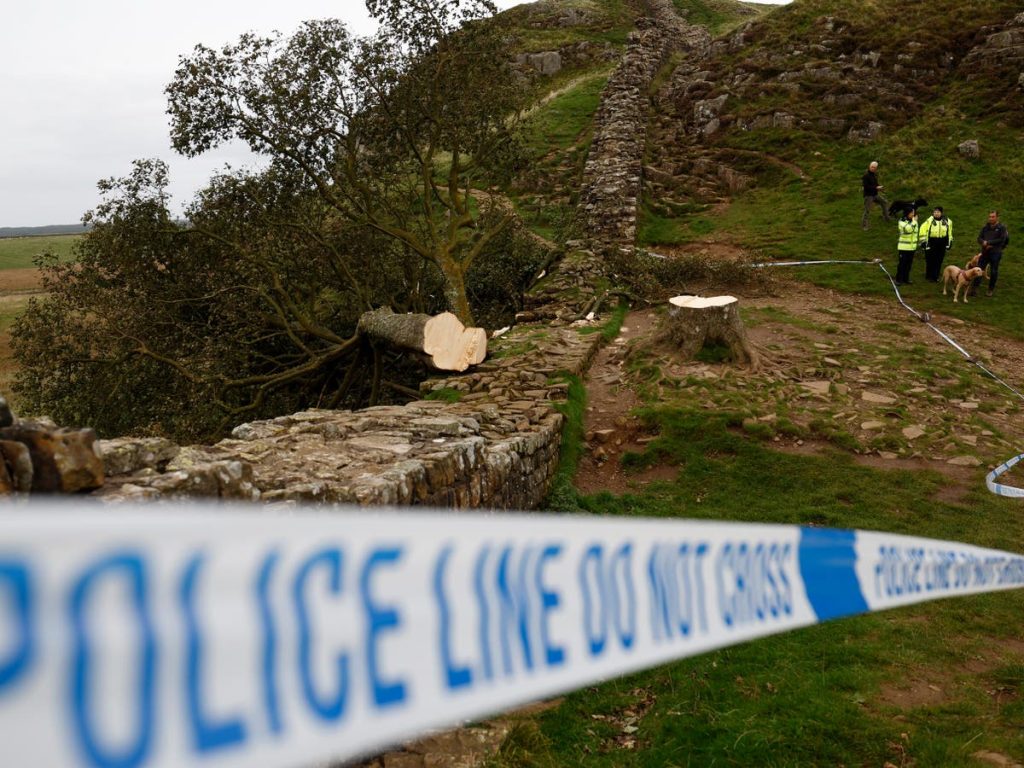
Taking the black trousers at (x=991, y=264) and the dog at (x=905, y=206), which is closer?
the black trousers at (x=991, y=264)

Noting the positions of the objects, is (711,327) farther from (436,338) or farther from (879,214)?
(879,214)

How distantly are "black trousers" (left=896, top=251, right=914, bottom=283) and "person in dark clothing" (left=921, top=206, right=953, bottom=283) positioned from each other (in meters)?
0.42

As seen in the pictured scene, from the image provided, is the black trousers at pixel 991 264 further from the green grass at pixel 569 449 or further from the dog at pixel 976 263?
the green grass at pixel 569 449

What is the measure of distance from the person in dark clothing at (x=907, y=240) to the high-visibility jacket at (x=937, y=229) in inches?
6.4

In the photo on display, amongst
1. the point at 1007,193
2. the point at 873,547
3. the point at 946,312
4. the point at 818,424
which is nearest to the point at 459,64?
the point at 818,424

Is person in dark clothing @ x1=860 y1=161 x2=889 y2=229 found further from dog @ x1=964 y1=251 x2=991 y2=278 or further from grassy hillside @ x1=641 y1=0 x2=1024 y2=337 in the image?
dog @ x1=964 y1=251 x2=991 y2=278

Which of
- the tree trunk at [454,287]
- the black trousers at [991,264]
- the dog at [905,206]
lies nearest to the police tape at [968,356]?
the black trousers at [991,264]

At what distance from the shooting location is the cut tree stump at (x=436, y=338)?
381 inches

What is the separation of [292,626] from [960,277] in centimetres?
1584

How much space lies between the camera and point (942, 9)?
25.6 meters

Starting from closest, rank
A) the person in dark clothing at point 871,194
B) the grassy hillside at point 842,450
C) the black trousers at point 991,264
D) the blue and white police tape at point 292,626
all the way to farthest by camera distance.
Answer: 1. the blue and white police tape at point 292,626
2. the grassy hillside at point 842,450
3. the black trousers at point 991,264
4. the person in dark clothing at point 871,194

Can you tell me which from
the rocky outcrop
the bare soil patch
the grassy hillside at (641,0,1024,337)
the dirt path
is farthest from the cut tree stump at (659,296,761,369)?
the bare soil patch

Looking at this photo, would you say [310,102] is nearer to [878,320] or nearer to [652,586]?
[878,320]

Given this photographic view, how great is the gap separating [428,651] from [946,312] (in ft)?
49.0
